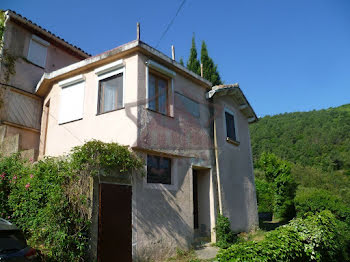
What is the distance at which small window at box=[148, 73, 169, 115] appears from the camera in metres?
8.82

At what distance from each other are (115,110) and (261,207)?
16.9m

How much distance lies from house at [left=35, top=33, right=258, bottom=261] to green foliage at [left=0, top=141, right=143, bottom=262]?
41 cm

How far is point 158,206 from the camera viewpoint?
25.7 feet

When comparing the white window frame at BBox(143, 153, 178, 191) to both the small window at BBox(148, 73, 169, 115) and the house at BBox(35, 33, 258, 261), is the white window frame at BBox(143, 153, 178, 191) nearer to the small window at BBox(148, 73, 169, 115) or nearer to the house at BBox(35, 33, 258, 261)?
the house at BBox(35, 33, 258, 261)

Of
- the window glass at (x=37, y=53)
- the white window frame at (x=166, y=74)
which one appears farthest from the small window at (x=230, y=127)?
the window glass at (x=37, y=53)

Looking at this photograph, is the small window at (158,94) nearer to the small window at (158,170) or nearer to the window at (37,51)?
the small window at (158,170)

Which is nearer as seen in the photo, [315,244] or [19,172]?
[315,244]

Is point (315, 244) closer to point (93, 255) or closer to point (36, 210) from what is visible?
point (93, 255)

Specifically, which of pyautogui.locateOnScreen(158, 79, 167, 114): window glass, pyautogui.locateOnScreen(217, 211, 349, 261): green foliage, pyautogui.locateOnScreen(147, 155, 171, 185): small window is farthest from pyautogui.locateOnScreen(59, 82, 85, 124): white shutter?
pyautogui.locateOnScreen(217, 211, 349, 261): green foliage

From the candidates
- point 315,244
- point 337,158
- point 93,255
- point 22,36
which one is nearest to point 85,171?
point 93,255

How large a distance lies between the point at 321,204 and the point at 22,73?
647 inches

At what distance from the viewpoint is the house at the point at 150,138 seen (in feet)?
23.2

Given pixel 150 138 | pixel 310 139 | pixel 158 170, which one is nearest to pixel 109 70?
pixel 150 138

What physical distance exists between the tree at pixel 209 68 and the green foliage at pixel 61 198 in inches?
632
